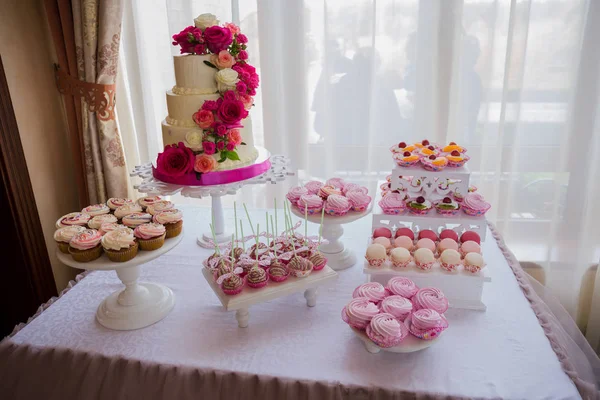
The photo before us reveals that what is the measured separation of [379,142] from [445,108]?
1.05 feet

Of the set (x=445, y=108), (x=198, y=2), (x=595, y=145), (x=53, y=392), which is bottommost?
(x=53, y=392)

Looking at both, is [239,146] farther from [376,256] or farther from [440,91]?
[440,91]

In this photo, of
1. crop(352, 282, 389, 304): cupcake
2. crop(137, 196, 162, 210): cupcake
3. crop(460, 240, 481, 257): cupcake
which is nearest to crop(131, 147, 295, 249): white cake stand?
crop(137, 196, 162, 210): cupcake

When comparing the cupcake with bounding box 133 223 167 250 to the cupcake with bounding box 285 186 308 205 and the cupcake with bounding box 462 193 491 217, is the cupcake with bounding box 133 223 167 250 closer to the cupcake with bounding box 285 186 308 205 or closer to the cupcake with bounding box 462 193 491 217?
the cupcake with bounding box 285 186 308 205

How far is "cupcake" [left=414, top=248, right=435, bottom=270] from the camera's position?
134cm

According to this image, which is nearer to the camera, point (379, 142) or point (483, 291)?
point (483, 291)

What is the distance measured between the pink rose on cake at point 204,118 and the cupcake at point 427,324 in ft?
2.74

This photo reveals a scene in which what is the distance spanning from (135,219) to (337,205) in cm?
60

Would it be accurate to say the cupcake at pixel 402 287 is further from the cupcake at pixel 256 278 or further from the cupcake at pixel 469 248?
the cupcake at pixel 256 278

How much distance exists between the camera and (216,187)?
4.92ft

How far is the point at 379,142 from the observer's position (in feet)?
7.29

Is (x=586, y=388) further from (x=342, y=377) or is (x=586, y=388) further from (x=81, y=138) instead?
(x=81, y=138)

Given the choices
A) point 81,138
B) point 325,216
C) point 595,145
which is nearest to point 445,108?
point 595,145

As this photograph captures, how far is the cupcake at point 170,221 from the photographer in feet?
4.48
